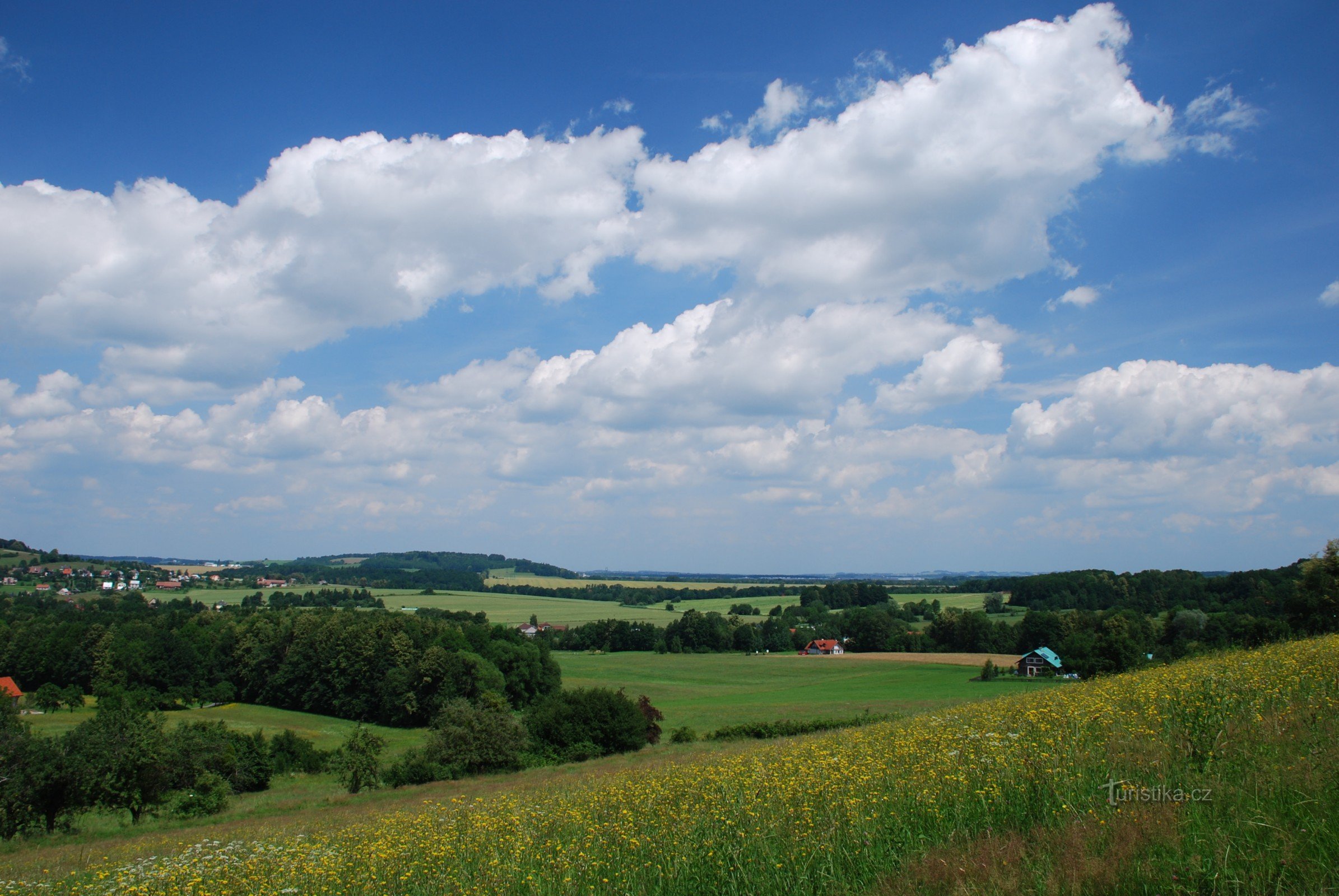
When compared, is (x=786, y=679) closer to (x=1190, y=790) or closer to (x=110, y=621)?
(x=1190, y=790)

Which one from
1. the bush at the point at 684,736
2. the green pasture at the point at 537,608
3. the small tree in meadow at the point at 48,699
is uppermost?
the bush at the point at 684,736

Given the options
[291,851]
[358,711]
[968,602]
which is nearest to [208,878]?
[291,851]

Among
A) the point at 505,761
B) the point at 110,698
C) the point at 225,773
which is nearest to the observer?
the point at 505,761

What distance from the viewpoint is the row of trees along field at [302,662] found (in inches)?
2815

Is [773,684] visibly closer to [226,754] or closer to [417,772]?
[417,772]

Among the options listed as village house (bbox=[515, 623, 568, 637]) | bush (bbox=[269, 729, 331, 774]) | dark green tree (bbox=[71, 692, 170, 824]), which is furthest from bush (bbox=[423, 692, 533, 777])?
village house (bbox=[515, 623, 568, 637])

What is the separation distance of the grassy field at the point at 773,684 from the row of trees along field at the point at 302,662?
10887 millimetres

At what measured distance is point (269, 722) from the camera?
A: 2509 inches

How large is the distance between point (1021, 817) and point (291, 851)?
8496 mm

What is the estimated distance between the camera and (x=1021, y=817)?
549 cm

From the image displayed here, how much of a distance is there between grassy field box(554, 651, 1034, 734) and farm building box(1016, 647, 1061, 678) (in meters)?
4.97

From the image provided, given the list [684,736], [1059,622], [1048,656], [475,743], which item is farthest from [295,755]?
[1059,622]

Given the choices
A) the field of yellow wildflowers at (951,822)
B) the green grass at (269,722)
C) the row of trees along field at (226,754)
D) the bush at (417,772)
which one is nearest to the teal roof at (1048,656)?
the row of trees along field at (226,754)

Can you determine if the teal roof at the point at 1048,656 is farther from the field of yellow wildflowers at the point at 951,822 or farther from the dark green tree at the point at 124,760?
the dark green tree at the point at 124,760
